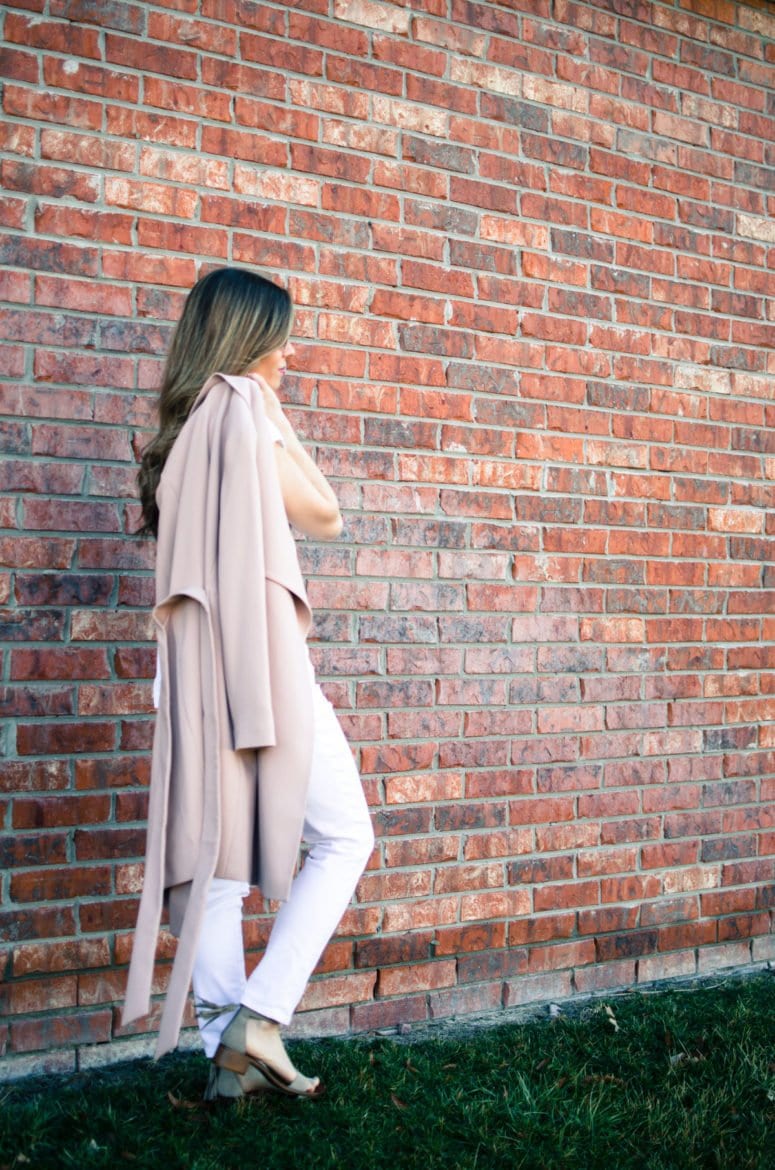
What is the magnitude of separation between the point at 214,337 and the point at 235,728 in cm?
100

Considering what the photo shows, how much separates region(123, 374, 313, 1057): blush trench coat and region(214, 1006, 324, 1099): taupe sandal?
0.22 metres

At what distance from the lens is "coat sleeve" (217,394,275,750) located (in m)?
2.67

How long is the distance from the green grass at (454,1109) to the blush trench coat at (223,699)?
1.07 ft

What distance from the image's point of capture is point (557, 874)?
4.09m

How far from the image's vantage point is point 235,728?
2697 mm

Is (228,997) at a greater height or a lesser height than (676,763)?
lesser

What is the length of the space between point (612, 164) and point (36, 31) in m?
2.10

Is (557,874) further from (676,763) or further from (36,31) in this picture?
(36,31)

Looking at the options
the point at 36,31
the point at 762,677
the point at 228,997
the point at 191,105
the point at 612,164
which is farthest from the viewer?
the point at 762,677

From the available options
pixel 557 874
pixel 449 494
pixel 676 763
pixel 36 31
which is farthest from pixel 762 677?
pixel 36 31

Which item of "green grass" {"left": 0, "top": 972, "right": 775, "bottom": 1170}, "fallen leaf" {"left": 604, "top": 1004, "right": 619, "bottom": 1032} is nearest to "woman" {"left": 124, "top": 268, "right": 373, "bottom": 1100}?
"green grass" {"left": 0, "top": 972, "right": 775, "bottom": 1170}

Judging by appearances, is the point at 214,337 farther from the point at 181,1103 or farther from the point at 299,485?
the point at 181,1103

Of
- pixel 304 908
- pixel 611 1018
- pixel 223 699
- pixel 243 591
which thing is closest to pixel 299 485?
pixel 243 591

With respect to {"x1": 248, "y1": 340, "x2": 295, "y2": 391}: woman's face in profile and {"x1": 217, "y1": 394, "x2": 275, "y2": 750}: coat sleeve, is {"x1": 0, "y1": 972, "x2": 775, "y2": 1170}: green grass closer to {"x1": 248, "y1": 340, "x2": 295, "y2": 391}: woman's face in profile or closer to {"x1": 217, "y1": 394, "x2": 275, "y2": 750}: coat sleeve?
{"x1": 217, "y1": 394, "x2": 275, "y2": 750}: coat sleeve
